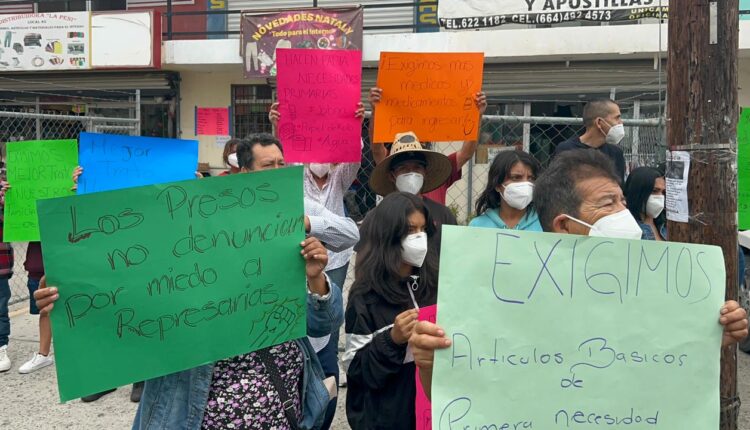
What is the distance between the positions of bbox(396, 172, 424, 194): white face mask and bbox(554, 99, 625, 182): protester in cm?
98

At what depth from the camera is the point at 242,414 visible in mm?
2301

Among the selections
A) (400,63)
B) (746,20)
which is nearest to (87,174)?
(400,63)

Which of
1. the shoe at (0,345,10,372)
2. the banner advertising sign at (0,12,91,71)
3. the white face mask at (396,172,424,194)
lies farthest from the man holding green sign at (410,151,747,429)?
the banner advertising sign at (0,12,91,71)

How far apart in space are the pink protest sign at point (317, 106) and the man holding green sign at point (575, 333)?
9.11ft

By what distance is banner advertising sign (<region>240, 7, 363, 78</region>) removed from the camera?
12133mm

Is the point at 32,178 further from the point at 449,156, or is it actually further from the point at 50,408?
the point at 449,156

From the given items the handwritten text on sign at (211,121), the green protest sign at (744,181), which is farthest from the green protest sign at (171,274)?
the handwritten text on sign at (211,121)

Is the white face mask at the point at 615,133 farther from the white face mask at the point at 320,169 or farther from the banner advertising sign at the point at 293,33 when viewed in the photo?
the banner advertising sign at the point at 293,33

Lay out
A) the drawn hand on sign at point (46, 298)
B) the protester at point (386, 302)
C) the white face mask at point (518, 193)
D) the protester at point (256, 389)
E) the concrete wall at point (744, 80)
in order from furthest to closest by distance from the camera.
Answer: the concrete wall at point (744, 80) → the white face mask at point (518, 193) → the protester at point (386, 302) → the protester at point (256, 389) → the drawn hand on sign at point (46, 298)

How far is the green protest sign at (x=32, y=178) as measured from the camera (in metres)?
4.89

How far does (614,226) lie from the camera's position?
6.61 ft

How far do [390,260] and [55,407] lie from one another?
3.19 metres

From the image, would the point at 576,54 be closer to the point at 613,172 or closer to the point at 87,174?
the point at 87,174

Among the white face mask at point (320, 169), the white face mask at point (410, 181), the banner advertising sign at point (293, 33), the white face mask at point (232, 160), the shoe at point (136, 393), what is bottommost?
the shoe at point (136, 393)
